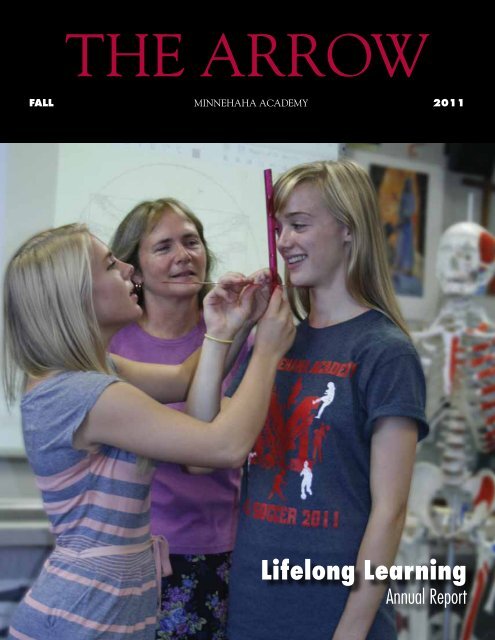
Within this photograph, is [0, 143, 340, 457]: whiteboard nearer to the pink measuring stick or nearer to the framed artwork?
the framed artwork

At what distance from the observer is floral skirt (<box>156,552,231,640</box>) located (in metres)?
1.22

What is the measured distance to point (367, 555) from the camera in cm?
98

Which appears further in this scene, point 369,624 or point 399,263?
point 399,263

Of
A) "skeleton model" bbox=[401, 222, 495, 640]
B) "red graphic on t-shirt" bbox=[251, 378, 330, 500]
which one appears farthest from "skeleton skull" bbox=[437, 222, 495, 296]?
"red graphic on t-shirt" bbox=[251, 378, 330, 500]

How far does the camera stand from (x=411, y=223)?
7.88ft

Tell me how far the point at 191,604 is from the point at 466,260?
1249mm

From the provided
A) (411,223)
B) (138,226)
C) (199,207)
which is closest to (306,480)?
(138,226)

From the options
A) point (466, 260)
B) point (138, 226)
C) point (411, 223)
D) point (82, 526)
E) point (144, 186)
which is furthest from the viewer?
point (411, 223)

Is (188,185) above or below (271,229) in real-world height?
above

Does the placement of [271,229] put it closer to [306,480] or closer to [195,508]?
[306,480]
